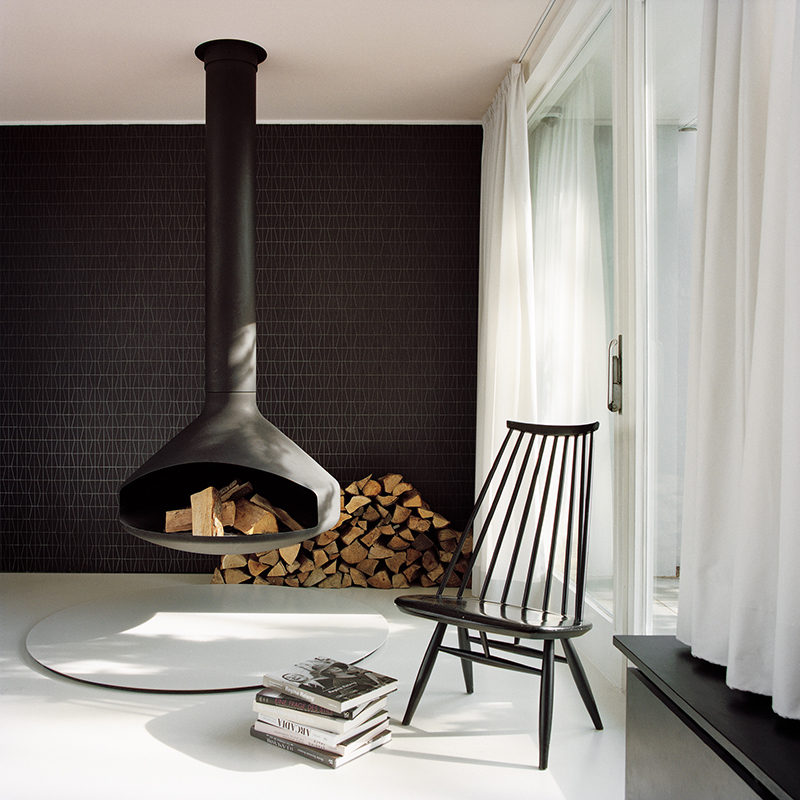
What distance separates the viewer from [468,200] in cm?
456

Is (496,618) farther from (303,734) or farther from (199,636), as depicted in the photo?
(199,636)

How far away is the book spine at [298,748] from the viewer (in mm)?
2225

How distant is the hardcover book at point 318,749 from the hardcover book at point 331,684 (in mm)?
133

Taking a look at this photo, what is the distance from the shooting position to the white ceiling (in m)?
3.18

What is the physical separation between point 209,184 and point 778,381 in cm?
277

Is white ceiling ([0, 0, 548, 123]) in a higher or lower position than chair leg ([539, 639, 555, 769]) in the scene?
higher

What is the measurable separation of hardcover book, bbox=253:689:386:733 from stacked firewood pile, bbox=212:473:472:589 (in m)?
1.98

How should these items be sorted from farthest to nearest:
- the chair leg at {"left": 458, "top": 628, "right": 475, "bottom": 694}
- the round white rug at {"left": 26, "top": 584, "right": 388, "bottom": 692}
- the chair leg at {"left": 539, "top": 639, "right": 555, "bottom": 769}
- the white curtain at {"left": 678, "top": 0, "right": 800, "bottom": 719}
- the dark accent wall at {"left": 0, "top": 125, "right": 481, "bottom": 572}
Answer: the dark accent wall at {"left": 0, "top": 125, "right": 481, "bottom": 572}
the round white rug at {"left": 26, "top": 584, "right": 388, "bottom": 692}
the chair leg at {"left": 458, "top": 628, "right": 475, "bottom": 694}
the chair leg at {"left": 539, "top": 639, "right": 555, "bottom": 769}
the white curtain at {"left": 678, "top": 0, "right": 800, "bottom": 719}

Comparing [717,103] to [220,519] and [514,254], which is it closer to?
[514,254]

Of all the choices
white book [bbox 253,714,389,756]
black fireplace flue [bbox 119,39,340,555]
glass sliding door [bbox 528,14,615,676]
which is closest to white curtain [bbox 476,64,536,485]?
glass sliding door [bbox 528,14,615,676]

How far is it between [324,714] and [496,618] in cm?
55

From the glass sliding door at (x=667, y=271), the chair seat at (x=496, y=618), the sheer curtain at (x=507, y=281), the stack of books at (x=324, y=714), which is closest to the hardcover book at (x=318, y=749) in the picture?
the stack of books at (x=324, y=714)

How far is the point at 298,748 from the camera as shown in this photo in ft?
7.51

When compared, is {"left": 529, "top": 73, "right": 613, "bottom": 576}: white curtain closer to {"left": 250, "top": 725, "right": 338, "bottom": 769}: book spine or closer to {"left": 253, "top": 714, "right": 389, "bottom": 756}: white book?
{"left": 253, "top": 714, "right": 389, "bottom": 756}: white book
